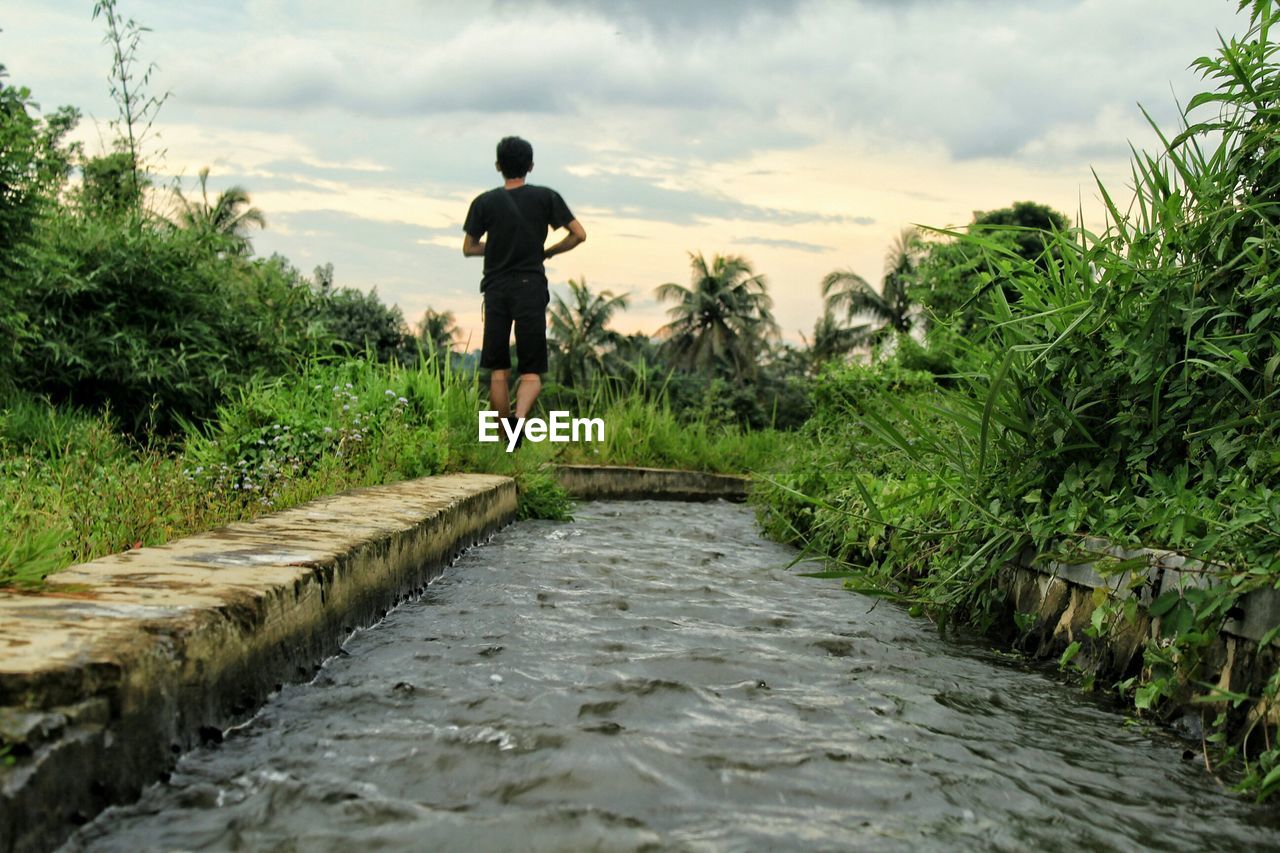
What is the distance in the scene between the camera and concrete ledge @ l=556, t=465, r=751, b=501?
11.0 m

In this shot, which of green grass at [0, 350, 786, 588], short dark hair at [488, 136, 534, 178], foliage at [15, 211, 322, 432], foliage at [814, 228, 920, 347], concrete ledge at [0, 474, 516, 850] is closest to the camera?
concrete ledge at [0, 474, 516, 850]

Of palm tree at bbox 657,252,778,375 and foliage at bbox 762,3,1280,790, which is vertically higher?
palm tree at bbox 657,252,778,375

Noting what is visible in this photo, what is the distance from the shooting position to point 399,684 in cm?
302

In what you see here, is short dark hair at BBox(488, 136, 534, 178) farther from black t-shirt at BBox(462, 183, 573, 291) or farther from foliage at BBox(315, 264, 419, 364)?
foliage at BBox(315, 264, 419, 364)

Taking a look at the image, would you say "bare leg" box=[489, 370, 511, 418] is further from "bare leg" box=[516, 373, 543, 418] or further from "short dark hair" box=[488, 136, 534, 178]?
"short dark hair" box=[488, 136, 534, 178]

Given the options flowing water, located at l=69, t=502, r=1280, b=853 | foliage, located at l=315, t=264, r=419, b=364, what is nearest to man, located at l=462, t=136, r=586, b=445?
flowing water, located at l=69, t=502, r=1280, b=853

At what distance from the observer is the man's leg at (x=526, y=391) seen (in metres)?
8.45

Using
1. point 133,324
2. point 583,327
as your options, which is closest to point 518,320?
point 133,324

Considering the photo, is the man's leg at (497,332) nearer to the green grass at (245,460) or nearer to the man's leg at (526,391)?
the man's leg at (526,391)

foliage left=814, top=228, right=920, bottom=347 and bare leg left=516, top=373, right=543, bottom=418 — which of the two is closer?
bare leg left=516, top=373, right=543, bottom=418

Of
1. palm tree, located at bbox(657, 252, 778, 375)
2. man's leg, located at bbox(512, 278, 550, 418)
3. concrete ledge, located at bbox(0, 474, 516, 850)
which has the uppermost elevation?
palm tree, located at bbox(657, 252, 778, 375)

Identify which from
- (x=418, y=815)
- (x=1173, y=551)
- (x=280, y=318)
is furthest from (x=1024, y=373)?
(x=280, y=318)

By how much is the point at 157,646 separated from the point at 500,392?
644 cm

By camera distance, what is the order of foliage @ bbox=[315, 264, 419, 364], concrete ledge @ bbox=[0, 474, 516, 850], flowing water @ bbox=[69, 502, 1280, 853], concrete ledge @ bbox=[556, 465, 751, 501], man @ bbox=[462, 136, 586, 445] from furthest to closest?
foliage @ bbox=[315, 264, 419, 364] < concrete ledge @ bbox=[556, 465, 751, 501] < man @ bbox=[462, 136, 586, 445] < flowing water @ bbox=[69, 502, 1280, 853] < concrete ledge @ bbox=[0, 474, 516, 850]
